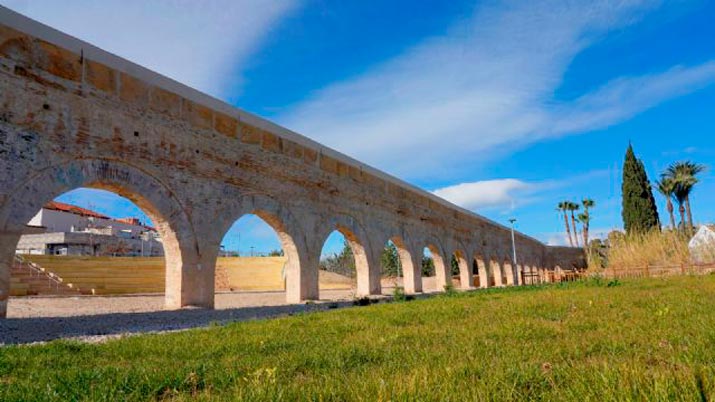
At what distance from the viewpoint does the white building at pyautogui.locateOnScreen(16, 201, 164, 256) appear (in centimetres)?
3634

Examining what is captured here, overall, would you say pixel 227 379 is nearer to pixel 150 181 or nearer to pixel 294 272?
pixel 150 181

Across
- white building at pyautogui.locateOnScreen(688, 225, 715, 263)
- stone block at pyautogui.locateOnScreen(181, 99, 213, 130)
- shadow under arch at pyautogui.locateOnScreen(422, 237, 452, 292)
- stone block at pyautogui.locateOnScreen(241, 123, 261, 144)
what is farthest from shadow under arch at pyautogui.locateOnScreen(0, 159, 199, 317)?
white building at pyautogui.locateOnScreen(688, 225, 715, 263)

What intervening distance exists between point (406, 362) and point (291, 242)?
11.0 metres

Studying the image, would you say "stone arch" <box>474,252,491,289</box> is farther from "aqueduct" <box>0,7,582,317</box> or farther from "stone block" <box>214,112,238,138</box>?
"stone block" <box>214,112,238,138</box>

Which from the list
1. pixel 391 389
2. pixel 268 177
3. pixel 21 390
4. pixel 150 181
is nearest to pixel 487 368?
pixel 391 389

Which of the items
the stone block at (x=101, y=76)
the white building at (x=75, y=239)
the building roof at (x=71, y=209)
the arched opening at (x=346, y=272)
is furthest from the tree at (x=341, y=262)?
the stone block at (x=101, y=76)

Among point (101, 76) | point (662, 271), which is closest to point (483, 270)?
point (662, 271)

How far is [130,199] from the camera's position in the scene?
1016 cm

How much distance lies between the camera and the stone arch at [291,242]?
43.6 feet

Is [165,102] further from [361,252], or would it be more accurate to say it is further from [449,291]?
[361,252]

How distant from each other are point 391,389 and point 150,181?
9244 millimetres

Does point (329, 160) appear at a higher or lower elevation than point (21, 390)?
higher

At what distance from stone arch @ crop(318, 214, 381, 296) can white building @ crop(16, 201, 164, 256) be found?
23.5 meters

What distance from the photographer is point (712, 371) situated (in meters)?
2.21
